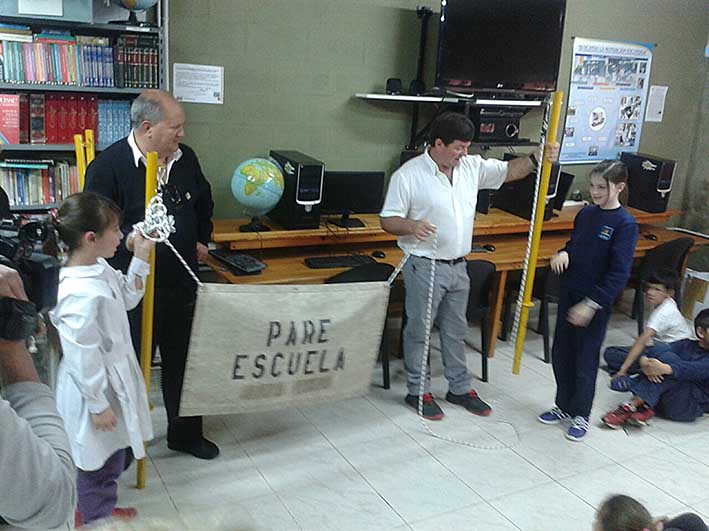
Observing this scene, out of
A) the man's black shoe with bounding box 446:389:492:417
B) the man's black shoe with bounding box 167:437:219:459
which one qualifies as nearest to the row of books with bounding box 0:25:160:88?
the man's black shoe with bounding box 167:437:219:459

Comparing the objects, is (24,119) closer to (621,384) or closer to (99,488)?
(99,488)

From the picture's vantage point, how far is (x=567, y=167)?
6.04 meters

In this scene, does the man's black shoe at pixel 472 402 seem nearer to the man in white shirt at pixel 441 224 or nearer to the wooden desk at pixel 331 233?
the man in white shirt at pixel 441 224

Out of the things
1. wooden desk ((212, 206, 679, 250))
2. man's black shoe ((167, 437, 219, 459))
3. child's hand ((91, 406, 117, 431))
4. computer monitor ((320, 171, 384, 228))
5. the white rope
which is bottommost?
man's black shoe ((167, 437, 219, 459))

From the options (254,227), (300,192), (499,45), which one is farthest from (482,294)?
(499,45)

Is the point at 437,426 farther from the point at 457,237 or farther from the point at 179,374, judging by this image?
the point at 179,374

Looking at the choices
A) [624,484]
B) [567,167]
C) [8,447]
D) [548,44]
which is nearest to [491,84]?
[548,44]

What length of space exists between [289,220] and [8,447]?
323cm

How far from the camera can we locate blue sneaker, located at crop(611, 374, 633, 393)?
4.15 metres

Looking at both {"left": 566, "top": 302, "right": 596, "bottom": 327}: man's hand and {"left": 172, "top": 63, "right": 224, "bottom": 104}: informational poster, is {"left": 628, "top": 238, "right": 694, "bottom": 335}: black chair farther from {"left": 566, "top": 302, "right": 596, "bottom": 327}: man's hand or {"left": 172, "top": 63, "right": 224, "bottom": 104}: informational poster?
{"left": 172, "top": 63, "right": 224, "bottom": 104}: informational poster

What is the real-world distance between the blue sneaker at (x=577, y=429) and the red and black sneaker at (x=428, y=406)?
0.70 m

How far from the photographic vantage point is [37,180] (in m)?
3.81

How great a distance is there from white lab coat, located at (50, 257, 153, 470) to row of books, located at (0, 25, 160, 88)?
1631mm

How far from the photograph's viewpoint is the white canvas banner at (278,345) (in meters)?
2.87
